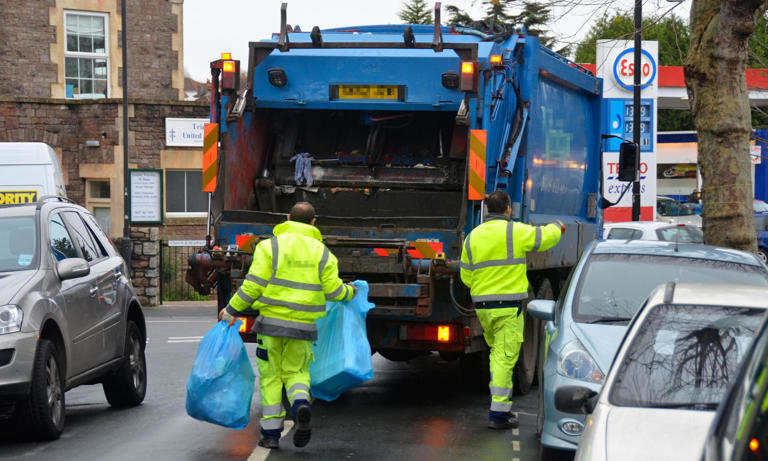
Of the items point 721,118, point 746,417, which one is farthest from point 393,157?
point 746,417

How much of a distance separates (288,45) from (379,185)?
1.44m

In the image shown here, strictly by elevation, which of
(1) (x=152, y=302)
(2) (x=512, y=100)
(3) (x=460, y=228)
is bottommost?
(1) (x=152, y=302)

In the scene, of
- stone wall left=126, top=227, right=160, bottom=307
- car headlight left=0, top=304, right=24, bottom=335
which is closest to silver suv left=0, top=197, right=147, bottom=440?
car headlight left=0, top=304, right=24, bottom=335

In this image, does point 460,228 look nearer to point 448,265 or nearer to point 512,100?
point 448,265

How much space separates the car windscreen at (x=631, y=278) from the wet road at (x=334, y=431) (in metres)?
1.06

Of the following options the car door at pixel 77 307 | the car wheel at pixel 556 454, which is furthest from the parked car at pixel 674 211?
the car wheel at pixel 556 454

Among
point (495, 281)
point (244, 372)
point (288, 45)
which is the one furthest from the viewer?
point (288, 45)

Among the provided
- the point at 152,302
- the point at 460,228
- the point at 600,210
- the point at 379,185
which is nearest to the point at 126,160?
the point at 152,302

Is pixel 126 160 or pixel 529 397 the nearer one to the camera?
pixel 529 397

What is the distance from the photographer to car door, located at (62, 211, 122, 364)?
→ 8969mm

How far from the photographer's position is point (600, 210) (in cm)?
1384

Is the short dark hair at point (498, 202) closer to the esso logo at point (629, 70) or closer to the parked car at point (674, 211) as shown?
the esso logo at point (629, 70)

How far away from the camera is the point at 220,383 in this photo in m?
7.55

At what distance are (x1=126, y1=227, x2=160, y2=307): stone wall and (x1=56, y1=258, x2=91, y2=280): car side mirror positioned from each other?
542 inches
